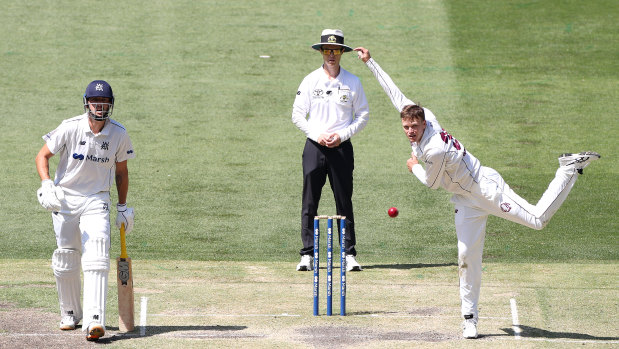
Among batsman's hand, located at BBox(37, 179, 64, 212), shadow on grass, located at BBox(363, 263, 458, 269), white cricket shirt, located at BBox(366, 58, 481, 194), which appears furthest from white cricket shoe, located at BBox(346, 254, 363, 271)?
batsman's hand, located at BBox(37, 179, 64, 212)

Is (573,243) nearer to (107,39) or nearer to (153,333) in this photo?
(153,333)

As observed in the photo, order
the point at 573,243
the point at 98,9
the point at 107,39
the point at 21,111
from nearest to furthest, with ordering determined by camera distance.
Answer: the point at 573,243 < the point at 21,111 < the point at 107,39 < the point at 98,9

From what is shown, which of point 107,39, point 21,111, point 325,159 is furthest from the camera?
point 107,39

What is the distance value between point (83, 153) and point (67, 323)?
51.2 inches

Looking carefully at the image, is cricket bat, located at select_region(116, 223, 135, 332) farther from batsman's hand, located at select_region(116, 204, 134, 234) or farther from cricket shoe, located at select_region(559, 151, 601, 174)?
cricket shoe, located at select_region(559, 151, 601, 174)

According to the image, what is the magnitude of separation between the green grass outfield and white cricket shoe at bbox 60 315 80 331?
17 centimetres

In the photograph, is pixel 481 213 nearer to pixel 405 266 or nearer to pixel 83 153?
pixel 405 266

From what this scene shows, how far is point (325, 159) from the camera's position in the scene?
9.41 meters

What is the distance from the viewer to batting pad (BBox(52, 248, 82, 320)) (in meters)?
7.22

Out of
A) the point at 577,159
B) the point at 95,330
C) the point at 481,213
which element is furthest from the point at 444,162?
the point at 95,330

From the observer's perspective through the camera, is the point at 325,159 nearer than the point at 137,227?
Yes

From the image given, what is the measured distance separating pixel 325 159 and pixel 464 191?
2469 mm

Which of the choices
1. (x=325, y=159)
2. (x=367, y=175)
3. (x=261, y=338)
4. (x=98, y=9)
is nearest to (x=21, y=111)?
(x=98, y=9)

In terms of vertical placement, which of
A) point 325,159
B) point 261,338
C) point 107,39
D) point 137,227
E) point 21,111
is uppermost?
point 107,39
